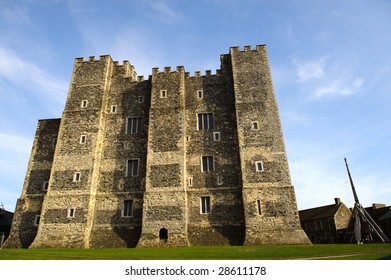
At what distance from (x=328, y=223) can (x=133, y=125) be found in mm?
34235

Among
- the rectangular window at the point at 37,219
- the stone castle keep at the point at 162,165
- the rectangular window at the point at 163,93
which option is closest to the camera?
the stone castle keep at the point at 162,165

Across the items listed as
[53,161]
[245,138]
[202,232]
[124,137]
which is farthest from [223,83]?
[53,161]

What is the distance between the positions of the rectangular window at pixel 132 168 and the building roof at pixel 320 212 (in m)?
32.5

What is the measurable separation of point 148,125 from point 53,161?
9979mm

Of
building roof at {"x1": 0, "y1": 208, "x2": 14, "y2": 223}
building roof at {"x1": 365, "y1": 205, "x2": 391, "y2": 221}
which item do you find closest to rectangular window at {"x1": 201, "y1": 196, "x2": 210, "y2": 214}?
building roof at {"x1": 365, "y1": 205, "x2": 391, "y2": 221}

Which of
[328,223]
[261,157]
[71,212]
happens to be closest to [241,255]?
[261,157]

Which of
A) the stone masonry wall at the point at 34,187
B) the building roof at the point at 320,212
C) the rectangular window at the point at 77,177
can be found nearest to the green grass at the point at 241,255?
the rectangular window at the point at 77,177

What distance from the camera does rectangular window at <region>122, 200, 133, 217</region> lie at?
26641 millimetres

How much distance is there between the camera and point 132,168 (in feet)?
93.1

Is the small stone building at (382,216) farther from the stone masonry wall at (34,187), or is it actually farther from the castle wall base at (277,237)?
the stone masonry wall at (34,187)

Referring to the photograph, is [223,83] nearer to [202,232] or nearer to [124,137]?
[124,137]

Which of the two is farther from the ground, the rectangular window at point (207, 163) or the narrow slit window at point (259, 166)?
the rectangular window at point (207, 163)

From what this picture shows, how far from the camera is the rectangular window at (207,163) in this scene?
Answer: 90.4 feet

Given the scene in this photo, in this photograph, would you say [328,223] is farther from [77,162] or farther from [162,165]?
[77,162]
